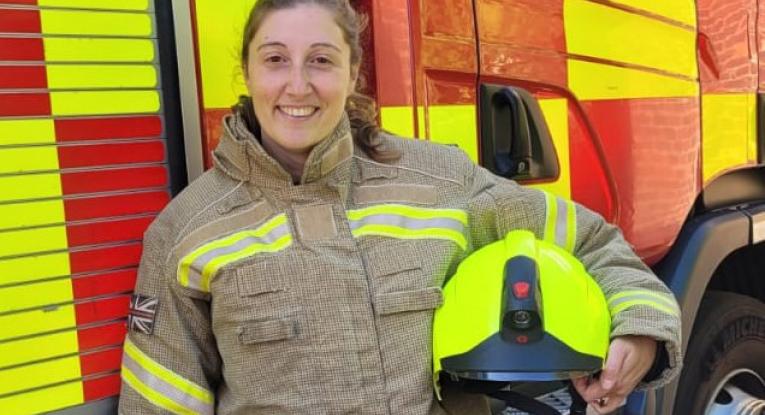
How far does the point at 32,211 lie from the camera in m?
1.40

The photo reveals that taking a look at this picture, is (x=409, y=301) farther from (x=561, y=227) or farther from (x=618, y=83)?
(x=618, y=83)

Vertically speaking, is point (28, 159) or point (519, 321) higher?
point (28, 159)

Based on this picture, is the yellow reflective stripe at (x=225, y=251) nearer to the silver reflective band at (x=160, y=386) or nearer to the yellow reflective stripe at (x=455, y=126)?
the silver reflective band at (x=160, y=386)

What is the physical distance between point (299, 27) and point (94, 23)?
328mm

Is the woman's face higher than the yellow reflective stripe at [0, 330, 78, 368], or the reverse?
the woman's face

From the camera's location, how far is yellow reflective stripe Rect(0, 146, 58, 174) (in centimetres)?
138

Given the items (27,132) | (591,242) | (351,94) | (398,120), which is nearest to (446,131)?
(398,120)

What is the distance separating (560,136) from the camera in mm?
2229

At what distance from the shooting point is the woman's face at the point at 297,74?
4.93 ft

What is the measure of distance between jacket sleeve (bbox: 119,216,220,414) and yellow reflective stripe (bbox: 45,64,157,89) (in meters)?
0.24

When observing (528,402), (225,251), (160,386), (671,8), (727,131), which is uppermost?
(671,8)

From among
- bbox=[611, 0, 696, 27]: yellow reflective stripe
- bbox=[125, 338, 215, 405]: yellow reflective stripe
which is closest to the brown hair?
bbox=[125, 338, 215, 405]: yellow reflective stripe

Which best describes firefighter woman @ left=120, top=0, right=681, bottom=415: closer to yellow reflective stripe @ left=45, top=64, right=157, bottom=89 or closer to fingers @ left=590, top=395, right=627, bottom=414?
fingers @ left=590, top=395, right=627, bottom=414

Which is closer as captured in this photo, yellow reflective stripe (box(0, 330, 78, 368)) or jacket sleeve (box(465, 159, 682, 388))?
yellow reflective stripe (box(0, 330, 78, 368))
